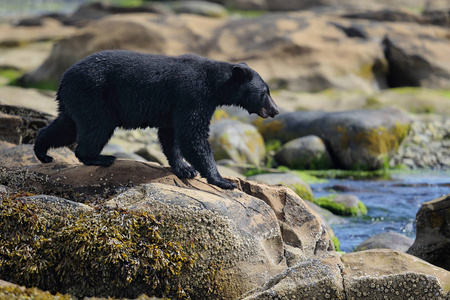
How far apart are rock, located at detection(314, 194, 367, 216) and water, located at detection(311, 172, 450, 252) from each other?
7.7 inches

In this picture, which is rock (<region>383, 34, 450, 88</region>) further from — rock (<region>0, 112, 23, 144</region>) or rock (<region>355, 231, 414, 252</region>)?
rock (<region>0, 112, 23, 144</region>)

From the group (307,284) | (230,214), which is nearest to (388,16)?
(230,214)

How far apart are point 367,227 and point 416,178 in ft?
14.8

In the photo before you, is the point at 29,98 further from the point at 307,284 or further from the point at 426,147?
the point at 307,284

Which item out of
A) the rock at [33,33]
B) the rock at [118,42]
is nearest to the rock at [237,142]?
the rock at [118,42]

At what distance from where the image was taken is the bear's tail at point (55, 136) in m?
6.86

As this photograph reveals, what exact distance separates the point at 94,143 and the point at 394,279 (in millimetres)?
3458

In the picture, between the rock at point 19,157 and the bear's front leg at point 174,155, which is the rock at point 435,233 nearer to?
the bear's front leg at point 174,155

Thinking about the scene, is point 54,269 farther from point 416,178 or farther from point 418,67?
point 418,67

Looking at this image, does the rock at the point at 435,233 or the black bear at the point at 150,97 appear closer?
the black bear at the point at 150,97

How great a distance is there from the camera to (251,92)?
22.1ft

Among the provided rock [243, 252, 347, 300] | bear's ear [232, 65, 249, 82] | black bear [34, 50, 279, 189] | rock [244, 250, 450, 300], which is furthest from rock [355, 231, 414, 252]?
rock [243, 252, 347, 300]

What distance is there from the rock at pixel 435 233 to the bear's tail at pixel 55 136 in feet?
14.3

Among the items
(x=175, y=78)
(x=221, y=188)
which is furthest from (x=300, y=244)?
(x=175, y=78)
